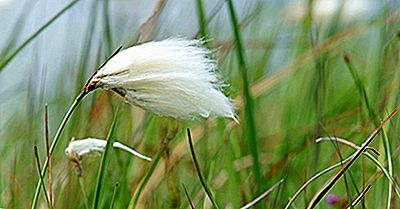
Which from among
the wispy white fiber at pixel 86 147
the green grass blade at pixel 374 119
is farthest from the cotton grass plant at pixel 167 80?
the green grass blade at pixel 374 119

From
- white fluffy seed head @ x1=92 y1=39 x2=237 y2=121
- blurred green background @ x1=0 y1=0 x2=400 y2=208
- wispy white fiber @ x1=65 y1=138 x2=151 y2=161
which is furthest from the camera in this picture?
blurred green background @ x1=0 y1=0 x2=400 y2=208

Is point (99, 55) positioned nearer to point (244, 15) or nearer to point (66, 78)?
point (244, 15)

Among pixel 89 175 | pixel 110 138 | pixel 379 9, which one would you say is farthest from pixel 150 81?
pixel 379 9

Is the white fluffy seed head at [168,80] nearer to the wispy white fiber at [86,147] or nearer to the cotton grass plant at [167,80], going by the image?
the cotton grass plant at [167,80]

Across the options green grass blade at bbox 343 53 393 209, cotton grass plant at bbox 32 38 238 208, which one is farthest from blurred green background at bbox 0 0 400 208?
cotton grass plant at bbox 32 38 238 208

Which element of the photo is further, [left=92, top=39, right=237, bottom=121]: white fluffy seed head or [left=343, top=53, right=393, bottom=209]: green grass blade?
[left=343, top=53, right=393, bottom=209]: green grass blade

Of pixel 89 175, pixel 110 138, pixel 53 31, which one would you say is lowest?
pixel 89 175

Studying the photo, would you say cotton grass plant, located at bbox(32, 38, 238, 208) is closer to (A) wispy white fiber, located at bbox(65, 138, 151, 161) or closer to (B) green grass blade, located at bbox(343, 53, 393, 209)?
(A) wispy white fiber, located at bbox(65, 138, 151, 161)
